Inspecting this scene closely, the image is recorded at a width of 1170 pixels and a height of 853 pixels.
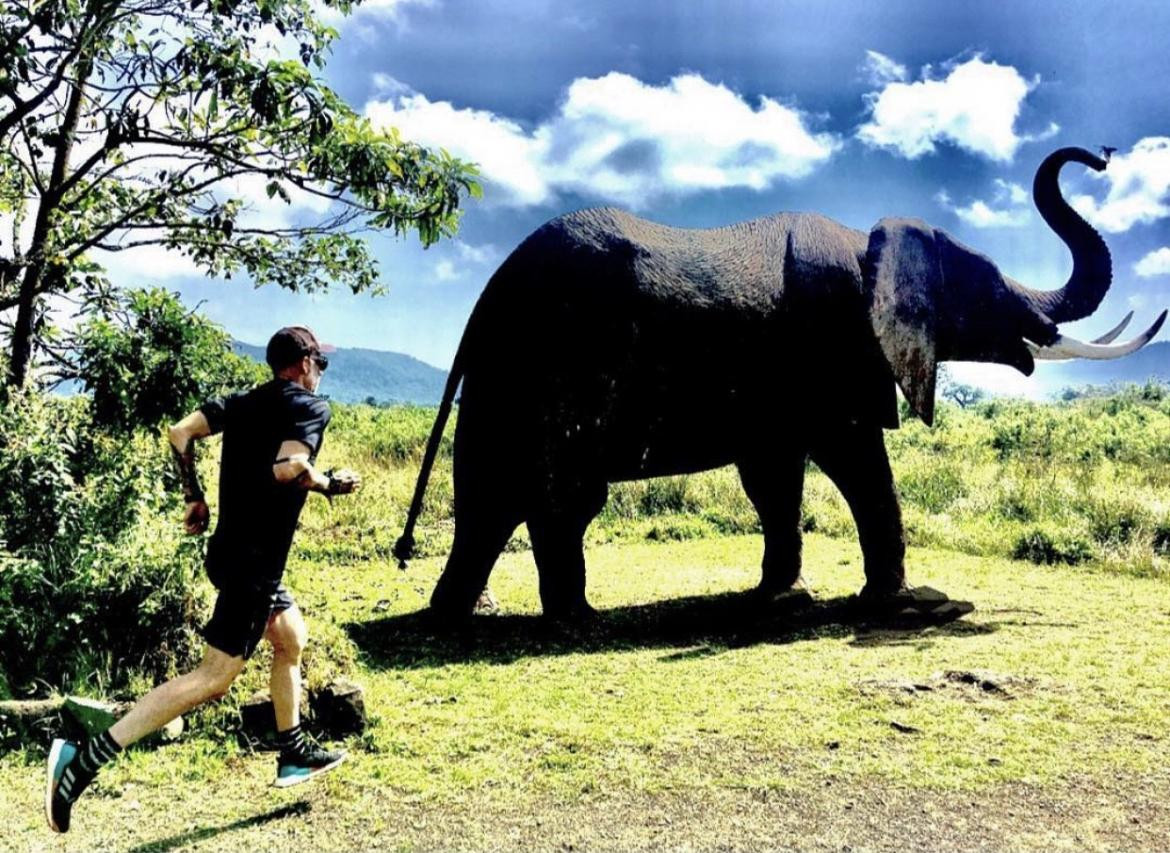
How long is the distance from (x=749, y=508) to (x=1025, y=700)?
891 centimetres

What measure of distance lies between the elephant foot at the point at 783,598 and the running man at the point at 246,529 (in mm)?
5225

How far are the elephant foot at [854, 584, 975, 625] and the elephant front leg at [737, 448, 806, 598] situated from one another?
0.82 m

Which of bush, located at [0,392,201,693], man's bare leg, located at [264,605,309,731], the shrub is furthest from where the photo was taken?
the shrub

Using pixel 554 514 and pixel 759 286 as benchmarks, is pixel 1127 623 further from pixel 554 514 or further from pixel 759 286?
pixel 554 514

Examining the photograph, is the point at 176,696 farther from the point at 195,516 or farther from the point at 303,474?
the point at 303,474

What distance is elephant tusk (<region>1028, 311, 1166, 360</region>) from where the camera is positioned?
8484 millimetres

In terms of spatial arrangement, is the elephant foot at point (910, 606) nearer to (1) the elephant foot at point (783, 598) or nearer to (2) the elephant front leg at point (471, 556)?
(1) the elephant foot at point (783, 598)

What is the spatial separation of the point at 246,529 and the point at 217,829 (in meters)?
1.35

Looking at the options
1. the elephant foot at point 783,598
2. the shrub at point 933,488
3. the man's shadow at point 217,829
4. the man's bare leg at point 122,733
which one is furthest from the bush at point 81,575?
the shrub at point 933,488

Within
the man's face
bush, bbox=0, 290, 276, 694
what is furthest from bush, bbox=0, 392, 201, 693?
the man's face

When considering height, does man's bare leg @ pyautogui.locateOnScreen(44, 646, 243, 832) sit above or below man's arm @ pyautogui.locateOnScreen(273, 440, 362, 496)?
below

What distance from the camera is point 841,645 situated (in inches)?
287

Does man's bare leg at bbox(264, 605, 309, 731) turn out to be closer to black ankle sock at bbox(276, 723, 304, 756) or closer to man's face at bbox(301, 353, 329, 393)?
black ankle sock at bbox(276, 723, 304, 756)

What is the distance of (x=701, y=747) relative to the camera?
17.1ft
